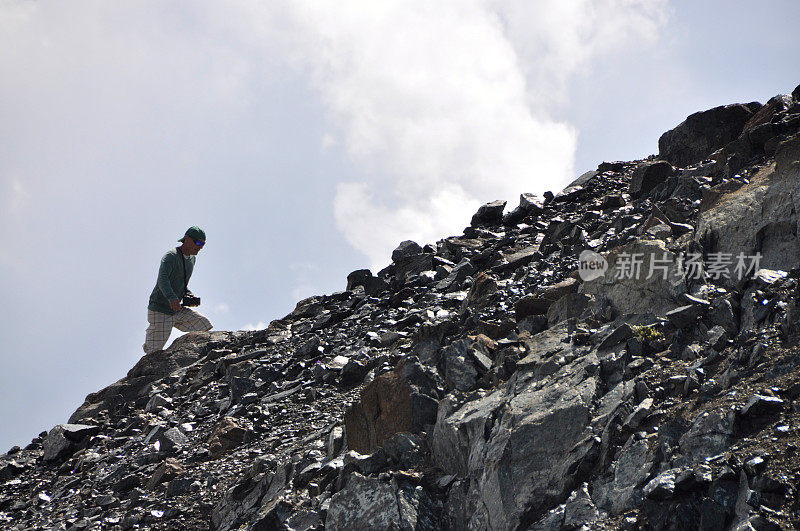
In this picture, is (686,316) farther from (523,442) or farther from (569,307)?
(523,442)

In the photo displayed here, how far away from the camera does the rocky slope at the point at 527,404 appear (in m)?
6.68

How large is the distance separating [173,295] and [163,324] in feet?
4.75

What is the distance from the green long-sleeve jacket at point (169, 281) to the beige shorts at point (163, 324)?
21cm

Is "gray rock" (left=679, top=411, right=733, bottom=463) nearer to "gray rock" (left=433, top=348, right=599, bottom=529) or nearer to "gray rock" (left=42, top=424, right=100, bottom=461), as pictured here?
"gray rock" (left=433, top=348, right=599, bottom=529)

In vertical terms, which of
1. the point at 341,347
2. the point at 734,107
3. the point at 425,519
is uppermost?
the point at 734,107

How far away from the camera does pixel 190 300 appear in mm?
19734

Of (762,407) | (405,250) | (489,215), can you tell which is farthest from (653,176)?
(762,407)

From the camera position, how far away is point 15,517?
1315cm

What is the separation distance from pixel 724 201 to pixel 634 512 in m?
6.75

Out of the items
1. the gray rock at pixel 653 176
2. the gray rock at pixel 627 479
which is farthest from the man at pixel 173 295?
the gray rock at pixel 627 479

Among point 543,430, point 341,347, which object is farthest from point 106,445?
point 543,430

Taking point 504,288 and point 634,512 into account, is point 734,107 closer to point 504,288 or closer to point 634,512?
point 504,288

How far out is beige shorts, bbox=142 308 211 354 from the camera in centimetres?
1969

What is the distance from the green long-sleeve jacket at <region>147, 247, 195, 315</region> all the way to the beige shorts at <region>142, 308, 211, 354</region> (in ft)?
0.69
